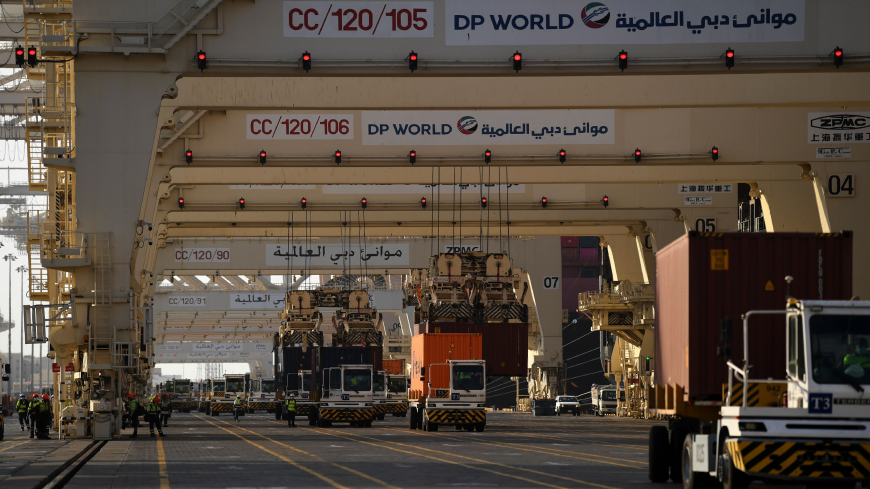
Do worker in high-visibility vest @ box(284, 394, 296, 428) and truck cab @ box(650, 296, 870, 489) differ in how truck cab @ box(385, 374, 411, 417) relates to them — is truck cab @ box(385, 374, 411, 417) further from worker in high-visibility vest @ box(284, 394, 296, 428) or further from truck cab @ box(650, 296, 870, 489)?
truck cab @ box(650, 296, 870, 489)

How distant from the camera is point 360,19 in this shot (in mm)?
23844

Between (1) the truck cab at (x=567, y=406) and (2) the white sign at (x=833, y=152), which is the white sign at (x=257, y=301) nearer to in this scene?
(1) the truck cab at (x=567, y=406)

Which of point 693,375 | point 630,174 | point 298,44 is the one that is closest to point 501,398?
point 630,174

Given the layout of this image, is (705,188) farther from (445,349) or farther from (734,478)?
(734,478)

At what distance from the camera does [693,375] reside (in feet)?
45.4

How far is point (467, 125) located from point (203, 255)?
25.5 m

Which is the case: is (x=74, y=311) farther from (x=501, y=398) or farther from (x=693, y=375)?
(x=501, y=398)

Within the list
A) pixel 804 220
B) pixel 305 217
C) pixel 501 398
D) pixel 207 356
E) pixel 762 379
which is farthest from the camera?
pixel 207 356

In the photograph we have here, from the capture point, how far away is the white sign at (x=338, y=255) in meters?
51.9

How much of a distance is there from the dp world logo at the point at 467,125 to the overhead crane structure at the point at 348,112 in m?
0.26

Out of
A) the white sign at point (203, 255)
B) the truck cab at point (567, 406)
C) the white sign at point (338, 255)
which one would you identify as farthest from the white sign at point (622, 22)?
the truck cab at point (567, 406)

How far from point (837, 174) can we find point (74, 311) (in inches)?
727

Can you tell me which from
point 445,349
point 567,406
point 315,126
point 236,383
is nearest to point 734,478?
point 315,126

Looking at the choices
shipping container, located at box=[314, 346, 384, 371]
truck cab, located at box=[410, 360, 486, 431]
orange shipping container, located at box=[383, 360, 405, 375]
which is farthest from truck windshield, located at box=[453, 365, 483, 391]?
orange shipping container, located at box=[383, 360, 405, 375]
